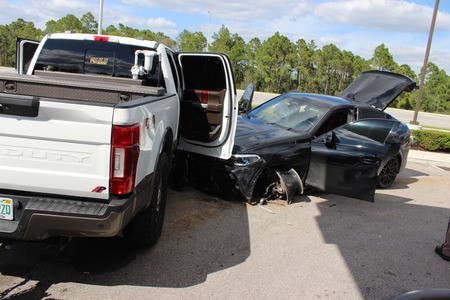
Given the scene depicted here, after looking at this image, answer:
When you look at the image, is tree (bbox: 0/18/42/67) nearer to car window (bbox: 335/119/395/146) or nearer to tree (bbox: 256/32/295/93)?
tree (bbox: 256/32/295/93)

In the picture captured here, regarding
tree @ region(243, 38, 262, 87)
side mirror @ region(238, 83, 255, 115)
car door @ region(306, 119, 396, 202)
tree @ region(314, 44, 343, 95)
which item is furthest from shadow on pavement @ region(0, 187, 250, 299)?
tree @ region(314, 44, 343, 95)

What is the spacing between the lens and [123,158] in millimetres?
2861

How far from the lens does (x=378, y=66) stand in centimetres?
4506

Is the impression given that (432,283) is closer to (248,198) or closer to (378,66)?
(248,198)

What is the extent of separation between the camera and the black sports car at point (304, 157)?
18.7 ft

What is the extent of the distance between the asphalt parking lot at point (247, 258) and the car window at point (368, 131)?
3.66 feet

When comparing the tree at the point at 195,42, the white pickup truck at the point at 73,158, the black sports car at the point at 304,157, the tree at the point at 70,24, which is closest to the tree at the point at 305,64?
the tree at the point at 195,42

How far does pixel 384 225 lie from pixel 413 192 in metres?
2.60

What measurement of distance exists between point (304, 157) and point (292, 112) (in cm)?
133

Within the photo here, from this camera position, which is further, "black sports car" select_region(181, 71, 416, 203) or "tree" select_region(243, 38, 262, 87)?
"tree" select_region(243, 38, 262, 87)

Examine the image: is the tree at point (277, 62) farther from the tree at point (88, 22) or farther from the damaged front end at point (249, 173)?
the damaged front end at point (249, 173)

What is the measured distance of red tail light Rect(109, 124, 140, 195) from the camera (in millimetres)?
2811

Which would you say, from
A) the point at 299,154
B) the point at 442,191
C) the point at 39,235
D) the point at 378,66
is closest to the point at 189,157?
the point at 299,154

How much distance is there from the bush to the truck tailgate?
553 inches
